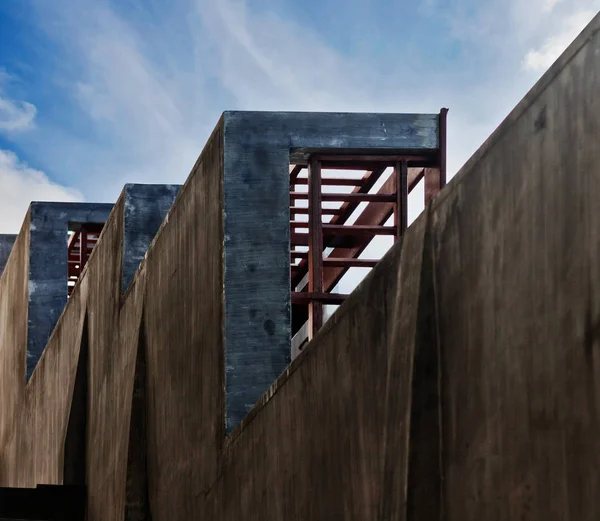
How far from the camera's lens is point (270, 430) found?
683 cm

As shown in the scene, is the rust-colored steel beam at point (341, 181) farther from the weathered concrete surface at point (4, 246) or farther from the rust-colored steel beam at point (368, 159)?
the weathered concrete surface at point (4, 246)

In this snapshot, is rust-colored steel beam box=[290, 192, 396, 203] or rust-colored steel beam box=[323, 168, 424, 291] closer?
rust-colored steel beam box=[290, 192, 396, 203]

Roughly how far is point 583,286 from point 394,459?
1527 millimetres

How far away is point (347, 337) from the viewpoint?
5.46 m

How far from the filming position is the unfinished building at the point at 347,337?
3547 mm

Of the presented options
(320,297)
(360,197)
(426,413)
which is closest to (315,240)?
(320,297)

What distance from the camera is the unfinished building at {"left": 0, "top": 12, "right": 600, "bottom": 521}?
11.6ft

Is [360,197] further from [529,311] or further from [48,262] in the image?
[48,262]

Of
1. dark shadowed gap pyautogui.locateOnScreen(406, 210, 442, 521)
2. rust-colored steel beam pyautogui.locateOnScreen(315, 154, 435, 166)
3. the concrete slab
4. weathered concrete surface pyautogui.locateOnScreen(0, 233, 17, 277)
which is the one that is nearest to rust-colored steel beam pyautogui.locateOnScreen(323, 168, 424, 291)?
rust-colored steel beam pyautogui.locateOnScreen(315, 154, 435, 166)

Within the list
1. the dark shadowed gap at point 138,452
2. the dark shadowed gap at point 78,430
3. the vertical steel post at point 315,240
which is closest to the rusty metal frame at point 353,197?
the vertical steel post at point 315,240

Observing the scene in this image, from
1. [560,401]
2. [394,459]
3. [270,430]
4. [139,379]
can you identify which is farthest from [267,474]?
[139,379]

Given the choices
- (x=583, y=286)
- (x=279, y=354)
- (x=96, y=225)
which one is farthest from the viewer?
(x=96, y=225)

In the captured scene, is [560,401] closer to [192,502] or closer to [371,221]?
[192,502]

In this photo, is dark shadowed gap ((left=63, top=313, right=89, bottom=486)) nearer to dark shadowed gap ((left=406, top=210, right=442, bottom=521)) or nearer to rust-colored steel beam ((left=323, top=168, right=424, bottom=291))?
rust-colored steel beam ((left=323, top=168, right=424, bottom=291))
